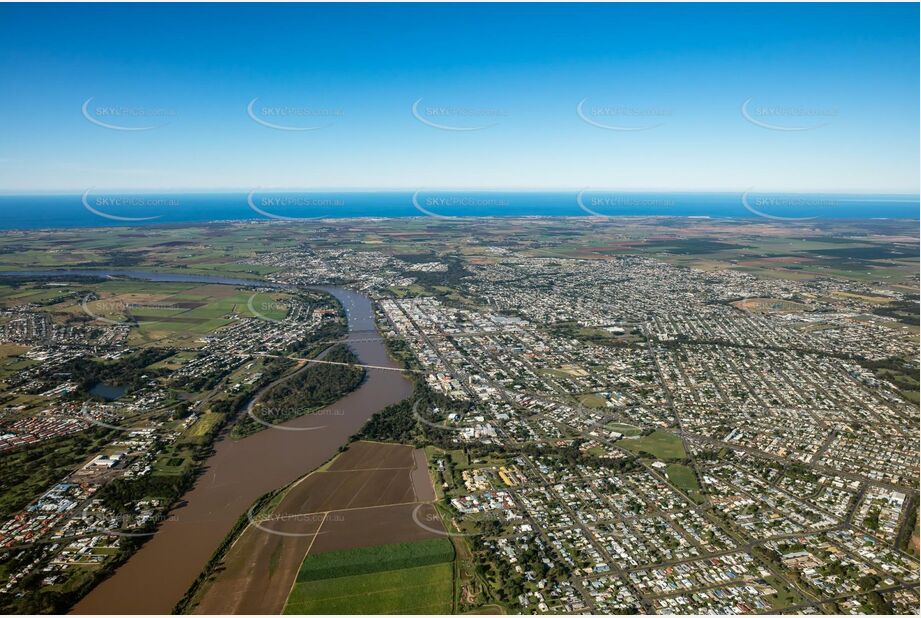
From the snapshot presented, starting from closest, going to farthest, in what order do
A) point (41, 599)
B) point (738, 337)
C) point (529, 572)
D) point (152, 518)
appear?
point (41, 599) < point (529, 572) < point (152, 518) < point (738, 337)

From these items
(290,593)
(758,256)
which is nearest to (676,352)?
(290,593)

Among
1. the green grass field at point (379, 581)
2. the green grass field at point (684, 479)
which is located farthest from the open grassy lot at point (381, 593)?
the green grass field at point (684, 479)

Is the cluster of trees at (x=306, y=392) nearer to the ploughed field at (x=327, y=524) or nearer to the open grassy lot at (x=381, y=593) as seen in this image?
the ploughed field at (x=327, y=524)

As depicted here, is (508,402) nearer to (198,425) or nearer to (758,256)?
(198,425)

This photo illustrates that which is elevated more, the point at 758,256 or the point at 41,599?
the point at 758,256

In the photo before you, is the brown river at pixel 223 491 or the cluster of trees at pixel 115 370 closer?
the brown river at pixel 223 491

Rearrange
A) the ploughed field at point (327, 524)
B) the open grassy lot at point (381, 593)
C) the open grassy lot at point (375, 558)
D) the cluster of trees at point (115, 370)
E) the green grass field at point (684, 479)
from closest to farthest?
1. the open grassy lot at point (381, 593)
2. the ploughed field at point (327, 524)
3. the open grassy lot at point (375, 558)
4. the green grass field at point (684, 479)
5. the cluster of trees at point (115, 370)

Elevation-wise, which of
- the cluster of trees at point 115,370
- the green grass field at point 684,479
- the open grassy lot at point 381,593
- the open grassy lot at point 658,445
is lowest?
the open grassy lot at point 381,593

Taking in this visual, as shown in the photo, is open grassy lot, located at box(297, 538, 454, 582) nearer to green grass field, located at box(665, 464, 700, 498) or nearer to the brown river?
the brown river
